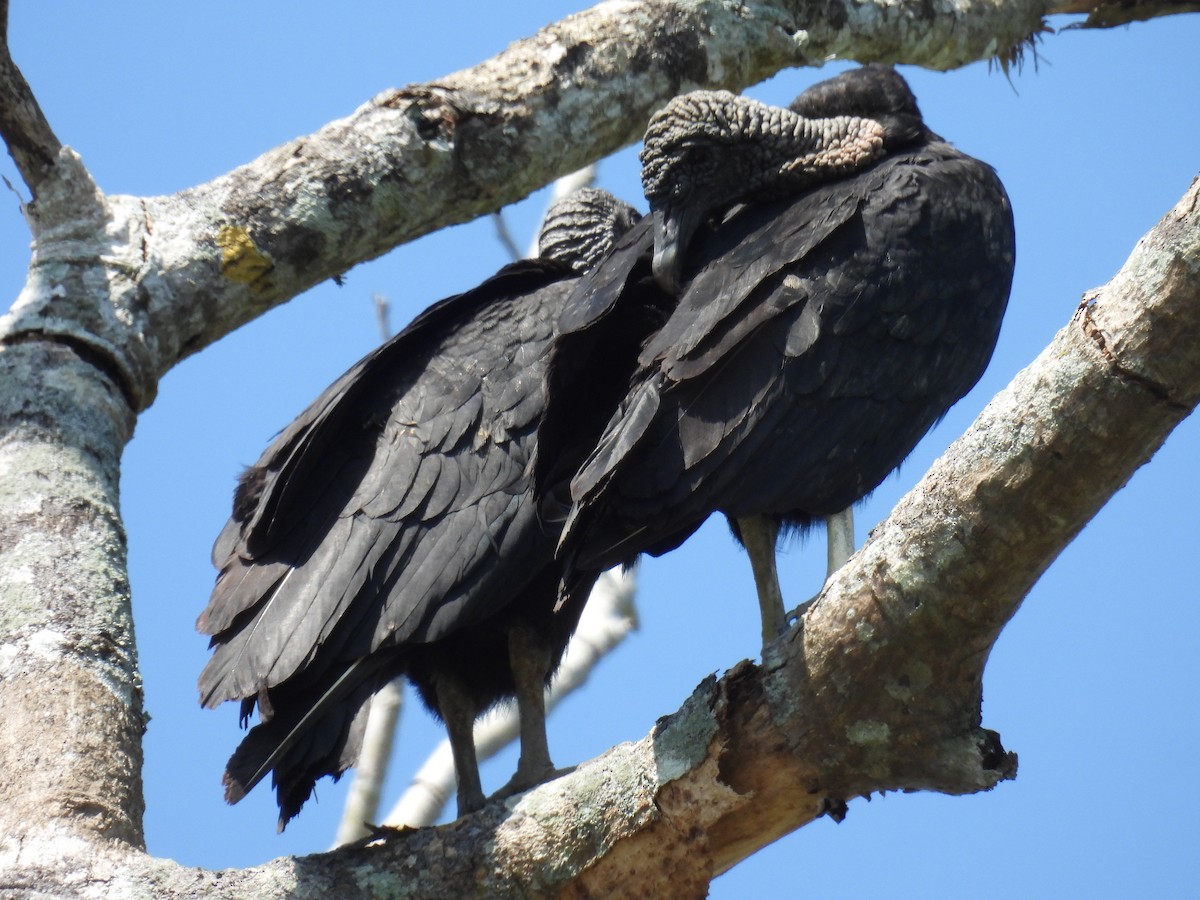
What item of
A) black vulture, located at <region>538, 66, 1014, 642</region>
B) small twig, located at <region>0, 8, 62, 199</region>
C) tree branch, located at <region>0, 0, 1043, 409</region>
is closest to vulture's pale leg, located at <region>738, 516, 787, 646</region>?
black vulture, located at <region>538, 66, 1014, 642</region>

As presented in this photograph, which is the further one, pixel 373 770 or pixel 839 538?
pixel 373 770

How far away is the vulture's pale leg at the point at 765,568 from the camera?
366 centimetres

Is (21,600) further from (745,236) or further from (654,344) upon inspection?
(745,236)

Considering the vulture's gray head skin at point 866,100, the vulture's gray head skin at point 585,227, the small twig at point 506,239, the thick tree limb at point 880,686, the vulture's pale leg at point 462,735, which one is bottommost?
the thick tree limb at point 880,686

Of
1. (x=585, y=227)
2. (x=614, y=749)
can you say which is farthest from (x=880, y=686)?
(x=585, y=227)

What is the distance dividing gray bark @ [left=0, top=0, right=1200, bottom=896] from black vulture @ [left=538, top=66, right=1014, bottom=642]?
57 centimetres

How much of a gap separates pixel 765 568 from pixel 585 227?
1.62m

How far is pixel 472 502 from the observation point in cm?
379

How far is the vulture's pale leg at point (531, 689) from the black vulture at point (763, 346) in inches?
14.0

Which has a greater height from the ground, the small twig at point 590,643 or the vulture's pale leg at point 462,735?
the small twig at point 590,643

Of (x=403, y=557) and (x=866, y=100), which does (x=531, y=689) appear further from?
(x=866, y=100)

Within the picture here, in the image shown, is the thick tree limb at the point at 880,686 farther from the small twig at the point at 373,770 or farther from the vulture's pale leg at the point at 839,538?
the small twig at the point at 373,770

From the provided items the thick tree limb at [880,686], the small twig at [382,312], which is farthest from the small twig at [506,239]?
the thick tree limb at [880,686]

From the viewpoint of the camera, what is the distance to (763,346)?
341 cm
